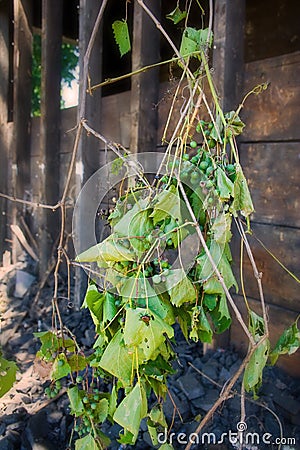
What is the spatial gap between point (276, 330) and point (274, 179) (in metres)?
0.75

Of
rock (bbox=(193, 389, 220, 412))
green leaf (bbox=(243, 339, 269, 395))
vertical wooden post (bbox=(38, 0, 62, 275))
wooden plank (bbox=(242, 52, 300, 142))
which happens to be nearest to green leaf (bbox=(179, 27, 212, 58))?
green leaf (bbox=(243, 339, 269, 395))

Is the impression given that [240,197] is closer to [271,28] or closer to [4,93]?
[271,28]

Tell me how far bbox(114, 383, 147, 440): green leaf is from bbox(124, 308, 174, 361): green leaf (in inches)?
5.4

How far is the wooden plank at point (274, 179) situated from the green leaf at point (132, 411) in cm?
141

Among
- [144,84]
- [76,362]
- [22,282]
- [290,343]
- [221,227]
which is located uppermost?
[144,84]

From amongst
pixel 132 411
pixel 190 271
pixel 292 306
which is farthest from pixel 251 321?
pixel 292 306

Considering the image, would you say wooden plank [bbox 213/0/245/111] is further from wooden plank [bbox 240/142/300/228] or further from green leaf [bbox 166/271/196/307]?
green leaf [bbox 166/271/196/307]

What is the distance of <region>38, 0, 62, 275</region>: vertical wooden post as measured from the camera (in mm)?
3582

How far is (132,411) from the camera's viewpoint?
0.95 m

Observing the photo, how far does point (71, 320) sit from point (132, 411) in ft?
6.51

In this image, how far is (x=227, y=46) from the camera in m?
2.11

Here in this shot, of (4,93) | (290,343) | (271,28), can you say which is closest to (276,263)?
(290,343)

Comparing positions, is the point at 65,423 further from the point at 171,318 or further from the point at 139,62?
the point at 139,62

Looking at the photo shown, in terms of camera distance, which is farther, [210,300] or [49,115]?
[49,115]
